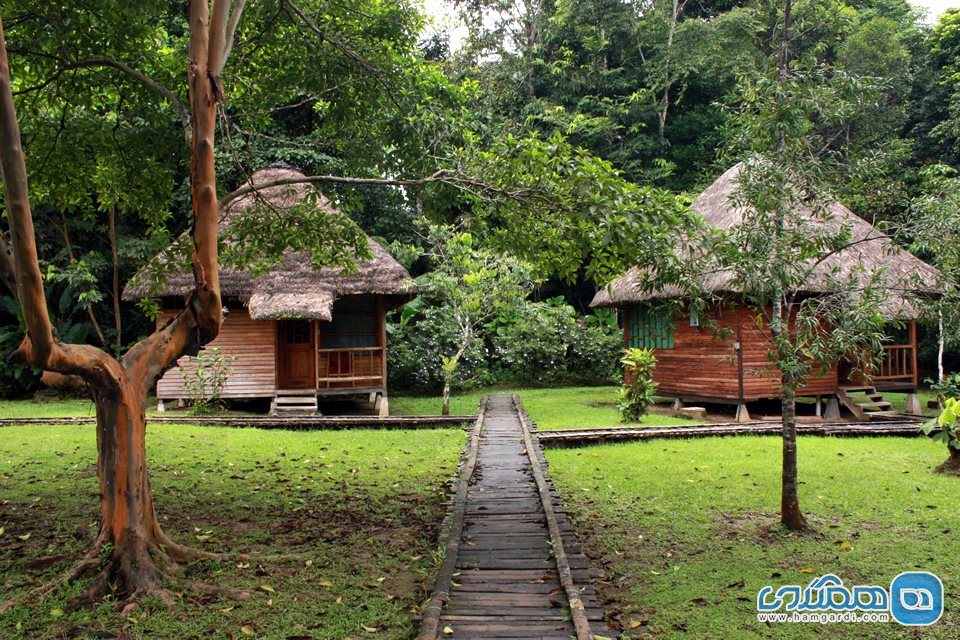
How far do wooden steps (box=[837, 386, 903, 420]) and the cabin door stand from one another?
37.4ft

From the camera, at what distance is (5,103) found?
12.2ft

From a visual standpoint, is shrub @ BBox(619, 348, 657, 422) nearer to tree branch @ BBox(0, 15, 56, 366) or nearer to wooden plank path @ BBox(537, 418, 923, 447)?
wooden plank path @ BBox(537, 418, 923, 447)

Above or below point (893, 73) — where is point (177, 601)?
below

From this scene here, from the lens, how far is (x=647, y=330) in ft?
54.4

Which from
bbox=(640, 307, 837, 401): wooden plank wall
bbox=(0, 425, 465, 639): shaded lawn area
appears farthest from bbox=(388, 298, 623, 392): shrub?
bbox=(0, 425, 465, 639): shaded lawn area

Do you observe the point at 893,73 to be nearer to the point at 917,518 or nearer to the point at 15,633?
the point at 917,518

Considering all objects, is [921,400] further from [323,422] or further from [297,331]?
[297,331]

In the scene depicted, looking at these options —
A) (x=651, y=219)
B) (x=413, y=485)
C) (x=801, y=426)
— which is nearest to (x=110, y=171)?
(x=413, y=485)

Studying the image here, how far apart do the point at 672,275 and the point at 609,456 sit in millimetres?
4830

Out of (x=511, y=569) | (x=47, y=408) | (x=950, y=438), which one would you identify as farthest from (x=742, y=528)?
(x=47, y=408)

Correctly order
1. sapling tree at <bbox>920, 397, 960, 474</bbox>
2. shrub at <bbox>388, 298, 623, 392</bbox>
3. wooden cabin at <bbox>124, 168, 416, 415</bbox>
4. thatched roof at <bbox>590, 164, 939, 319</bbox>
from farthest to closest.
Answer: shrub at <bbox>388, 298, 623, 392</bbox>, wooden cabin at <bbox>124, 168, 416, 415</bbox>, thatched roof at <bbox>590, 164, 939, 319</bbox>, sapling tree at <bbox>920, 397, 960, 474</bbox>

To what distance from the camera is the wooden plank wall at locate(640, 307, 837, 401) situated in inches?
537

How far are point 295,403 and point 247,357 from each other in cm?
146

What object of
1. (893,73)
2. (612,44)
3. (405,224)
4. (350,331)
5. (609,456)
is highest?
(612,44)
